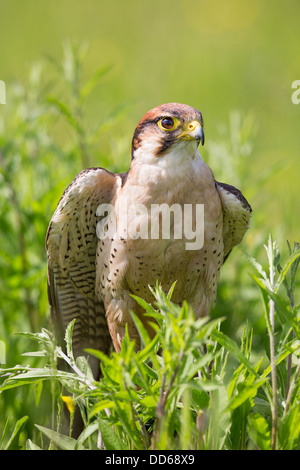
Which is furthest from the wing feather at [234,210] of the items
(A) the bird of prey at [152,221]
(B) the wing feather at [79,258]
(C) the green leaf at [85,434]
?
(C) the green leaf at [85,434]

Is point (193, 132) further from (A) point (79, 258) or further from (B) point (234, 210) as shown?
(A) point (79, 258)

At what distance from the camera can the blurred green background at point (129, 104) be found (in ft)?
15.8

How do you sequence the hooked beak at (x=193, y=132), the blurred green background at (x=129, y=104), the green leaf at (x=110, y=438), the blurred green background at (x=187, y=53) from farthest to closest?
the blurred green background at (x=187, y=53) < the blurred green background at (x=129, y=104) < the hooked beak at (x=193, y=132) < the green leaf at (x=110, y=438)

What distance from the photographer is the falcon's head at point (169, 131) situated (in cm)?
353

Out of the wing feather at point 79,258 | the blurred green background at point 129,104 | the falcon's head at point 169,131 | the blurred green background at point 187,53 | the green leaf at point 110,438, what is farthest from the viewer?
the blurred green background at point 187,53

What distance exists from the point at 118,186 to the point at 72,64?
1.40m

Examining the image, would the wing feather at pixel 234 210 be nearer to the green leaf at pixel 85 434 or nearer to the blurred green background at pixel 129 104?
the blurred green background at pixel 129 104

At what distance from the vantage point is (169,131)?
142 inches

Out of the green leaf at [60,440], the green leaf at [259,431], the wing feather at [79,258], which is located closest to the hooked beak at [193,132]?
the wing feather at [79,258]

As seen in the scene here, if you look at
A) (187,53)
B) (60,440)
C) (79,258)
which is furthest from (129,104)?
(187,53)

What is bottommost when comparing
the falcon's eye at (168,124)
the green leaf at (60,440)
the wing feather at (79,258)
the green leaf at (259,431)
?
the green leaf at (60,440)

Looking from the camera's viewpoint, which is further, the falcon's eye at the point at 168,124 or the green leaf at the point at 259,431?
the falcon's eye at the point at 168,124

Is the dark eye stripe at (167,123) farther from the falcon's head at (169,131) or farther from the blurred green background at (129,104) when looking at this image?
the blurred green background at (129,104)

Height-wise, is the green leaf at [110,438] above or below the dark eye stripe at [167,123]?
below
